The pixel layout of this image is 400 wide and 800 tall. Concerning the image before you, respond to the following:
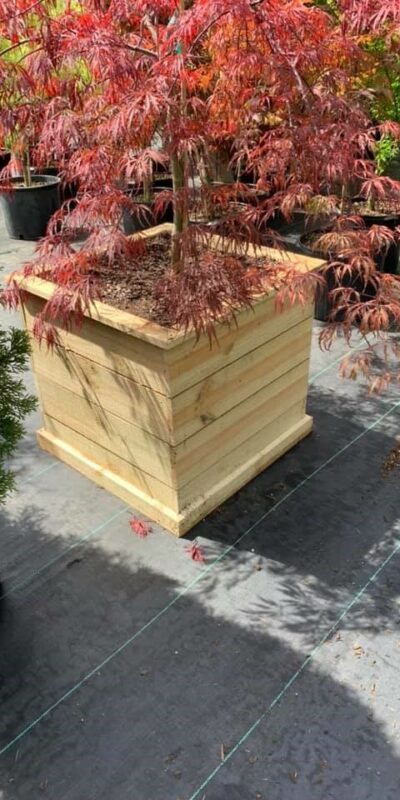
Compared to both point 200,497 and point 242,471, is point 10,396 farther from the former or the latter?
point 242,471

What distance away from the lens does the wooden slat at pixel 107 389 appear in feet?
6.23

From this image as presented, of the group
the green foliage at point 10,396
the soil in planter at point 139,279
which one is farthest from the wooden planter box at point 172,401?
the green foliage at point 10,396

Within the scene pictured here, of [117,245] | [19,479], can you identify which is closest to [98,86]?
[117,245]

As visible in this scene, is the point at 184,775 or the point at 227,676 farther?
the point at 227,676

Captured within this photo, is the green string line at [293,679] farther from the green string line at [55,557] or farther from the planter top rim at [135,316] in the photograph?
the planter top rim at [135,316]

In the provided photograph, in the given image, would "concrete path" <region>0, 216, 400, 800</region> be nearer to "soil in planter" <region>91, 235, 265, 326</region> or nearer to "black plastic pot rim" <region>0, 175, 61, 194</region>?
"soil in planter" <region>91, 235, 265, 326</region>

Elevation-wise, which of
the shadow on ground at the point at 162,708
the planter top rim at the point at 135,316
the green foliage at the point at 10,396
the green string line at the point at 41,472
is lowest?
the shadow on ground at the point at 162,708

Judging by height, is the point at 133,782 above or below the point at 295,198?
below

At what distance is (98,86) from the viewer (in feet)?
6.03

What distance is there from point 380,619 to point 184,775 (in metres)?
0.72

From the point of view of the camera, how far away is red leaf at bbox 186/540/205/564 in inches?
77.1

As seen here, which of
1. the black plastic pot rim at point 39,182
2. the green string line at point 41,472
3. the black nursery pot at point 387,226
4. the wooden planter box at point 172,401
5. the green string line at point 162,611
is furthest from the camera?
the black plastic pot rim at point 39,182

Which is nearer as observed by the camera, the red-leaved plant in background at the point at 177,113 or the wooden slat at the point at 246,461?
the red-leaved plant in background at the point at 177,113

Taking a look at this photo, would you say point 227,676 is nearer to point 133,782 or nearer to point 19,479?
point 133,782
